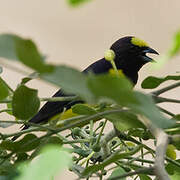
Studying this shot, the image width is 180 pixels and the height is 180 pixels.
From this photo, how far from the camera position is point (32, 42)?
0.19 m

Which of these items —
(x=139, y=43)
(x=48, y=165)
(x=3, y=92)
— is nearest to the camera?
(x=48, y=165)

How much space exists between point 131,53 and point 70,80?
4.29ft

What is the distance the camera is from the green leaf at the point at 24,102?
34cm

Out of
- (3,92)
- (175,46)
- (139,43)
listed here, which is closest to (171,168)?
(3,92)

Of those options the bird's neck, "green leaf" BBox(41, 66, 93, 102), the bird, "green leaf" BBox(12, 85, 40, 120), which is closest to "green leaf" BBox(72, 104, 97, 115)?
"green leaf" BBox(12, 85, 40, 120)

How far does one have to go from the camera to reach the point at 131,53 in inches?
58.4

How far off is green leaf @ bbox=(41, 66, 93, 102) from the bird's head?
48.4 inches

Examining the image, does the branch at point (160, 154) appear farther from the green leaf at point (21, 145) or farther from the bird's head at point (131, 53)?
the bird's head at point (131, 53)

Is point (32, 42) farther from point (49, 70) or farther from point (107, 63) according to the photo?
point (107, 63)

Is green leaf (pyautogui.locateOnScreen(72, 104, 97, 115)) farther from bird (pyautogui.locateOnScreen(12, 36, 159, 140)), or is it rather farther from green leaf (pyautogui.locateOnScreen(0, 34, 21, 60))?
bird (pyautogui.locateOnScreen(12, 36, 159, 140))

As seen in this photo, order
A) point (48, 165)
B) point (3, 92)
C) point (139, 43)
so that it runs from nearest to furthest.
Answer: point (48, 165)
point (3, 92)
point (139, 43)

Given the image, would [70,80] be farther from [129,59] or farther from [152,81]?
[129,59]

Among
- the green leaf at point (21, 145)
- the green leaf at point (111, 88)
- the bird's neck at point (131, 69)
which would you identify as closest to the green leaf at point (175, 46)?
the green leaf at point (111, 88)

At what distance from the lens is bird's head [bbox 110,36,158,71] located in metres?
1.44
